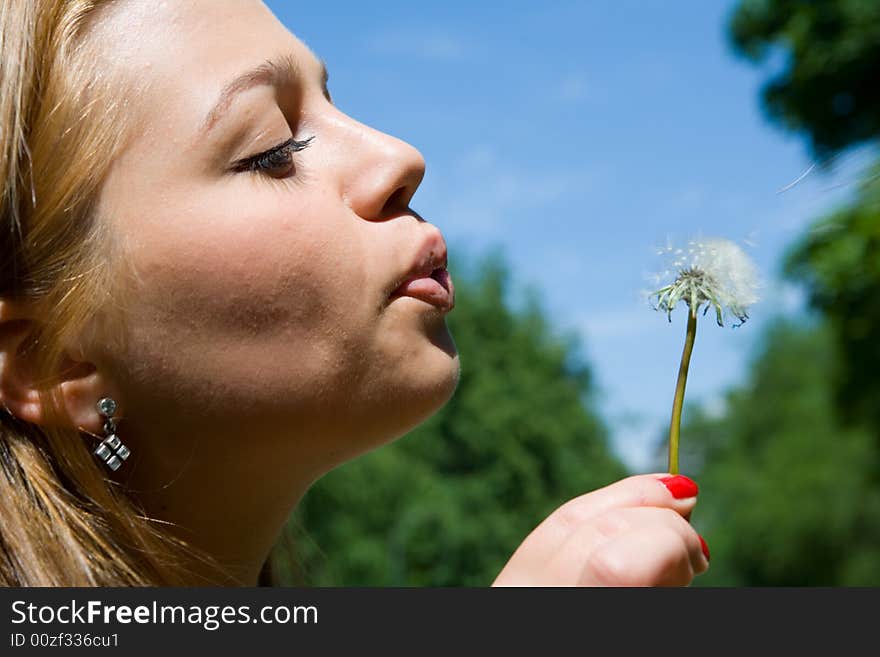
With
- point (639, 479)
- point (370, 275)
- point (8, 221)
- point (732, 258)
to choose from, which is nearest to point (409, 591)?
point (639, 479)

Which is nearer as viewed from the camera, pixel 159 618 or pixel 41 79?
pixel 159 618

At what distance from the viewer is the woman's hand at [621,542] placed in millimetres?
1146

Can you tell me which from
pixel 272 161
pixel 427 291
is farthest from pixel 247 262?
pixel 427 291

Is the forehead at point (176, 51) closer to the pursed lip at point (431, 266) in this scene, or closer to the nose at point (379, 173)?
the nose at point (379, 173)

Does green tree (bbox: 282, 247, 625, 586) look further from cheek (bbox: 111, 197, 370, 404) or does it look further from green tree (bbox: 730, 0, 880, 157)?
cheek (bbox: 111, 197, 370, 404)

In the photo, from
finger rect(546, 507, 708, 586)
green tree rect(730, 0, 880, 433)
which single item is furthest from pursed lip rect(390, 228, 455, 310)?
green tree rect(730, 0, 880, 433)

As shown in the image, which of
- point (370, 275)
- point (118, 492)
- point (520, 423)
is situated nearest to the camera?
point (370, 275)

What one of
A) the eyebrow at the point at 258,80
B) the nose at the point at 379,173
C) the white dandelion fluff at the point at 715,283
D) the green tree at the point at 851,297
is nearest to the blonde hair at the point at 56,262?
the eyebrow at the point at 258,80

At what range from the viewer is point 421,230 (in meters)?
1.48

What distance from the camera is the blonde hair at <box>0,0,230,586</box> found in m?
1.43

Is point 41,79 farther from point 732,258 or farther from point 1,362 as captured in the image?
point 732,258

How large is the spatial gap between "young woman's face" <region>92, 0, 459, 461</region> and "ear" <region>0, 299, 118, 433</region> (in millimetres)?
41

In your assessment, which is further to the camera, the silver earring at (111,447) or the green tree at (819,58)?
the green tree at (819,58)

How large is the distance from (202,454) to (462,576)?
1210cm
